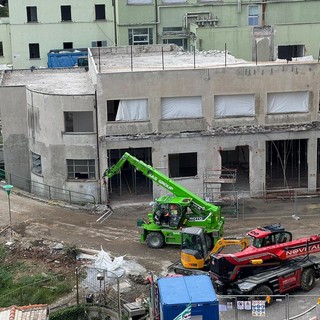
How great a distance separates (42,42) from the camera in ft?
216

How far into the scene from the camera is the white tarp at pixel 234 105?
125 feet

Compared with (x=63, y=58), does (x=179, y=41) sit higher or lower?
higher

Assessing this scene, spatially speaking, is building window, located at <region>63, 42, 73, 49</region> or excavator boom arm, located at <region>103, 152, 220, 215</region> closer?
excavator boom arm, located at <region>103, 152, 220, 215</region>

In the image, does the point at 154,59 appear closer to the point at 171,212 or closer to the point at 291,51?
the point at 291,51

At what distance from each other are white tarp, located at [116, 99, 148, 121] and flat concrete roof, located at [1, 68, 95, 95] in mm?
2144

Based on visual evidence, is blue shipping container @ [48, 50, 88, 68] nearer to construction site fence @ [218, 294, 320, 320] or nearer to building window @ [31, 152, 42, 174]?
building window @ [31, 152, 42, 174]

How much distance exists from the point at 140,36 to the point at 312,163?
27.0 metres

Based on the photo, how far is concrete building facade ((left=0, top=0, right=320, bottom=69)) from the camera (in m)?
54.2

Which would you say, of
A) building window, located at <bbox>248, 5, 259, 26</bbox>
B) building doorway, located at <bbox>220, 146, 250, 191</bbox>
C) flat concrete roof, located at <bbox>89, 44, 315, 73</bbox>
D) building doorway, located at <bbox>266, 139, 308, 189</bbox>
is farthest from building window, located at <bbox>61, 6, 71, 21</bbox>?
building doorway, located at <bbox>266, 139, 308, 189</bbox>

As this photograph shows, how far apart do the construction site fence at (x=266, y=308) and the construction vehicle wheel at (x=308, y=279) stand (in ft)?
2.84

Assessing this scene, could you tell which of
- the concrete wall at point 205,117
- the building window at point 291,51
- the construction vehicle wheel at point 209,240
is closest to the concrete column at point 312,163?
the concrete wall at point 205,117

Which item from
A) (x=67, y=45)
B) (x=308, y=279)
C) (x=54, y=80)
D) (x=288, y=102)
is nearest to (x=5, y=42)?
(x=67, y=45)

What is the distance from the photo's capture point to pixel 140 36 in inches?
2419

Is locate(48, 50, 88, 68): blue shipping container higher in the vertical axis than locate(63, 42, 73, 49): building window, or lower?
lower
